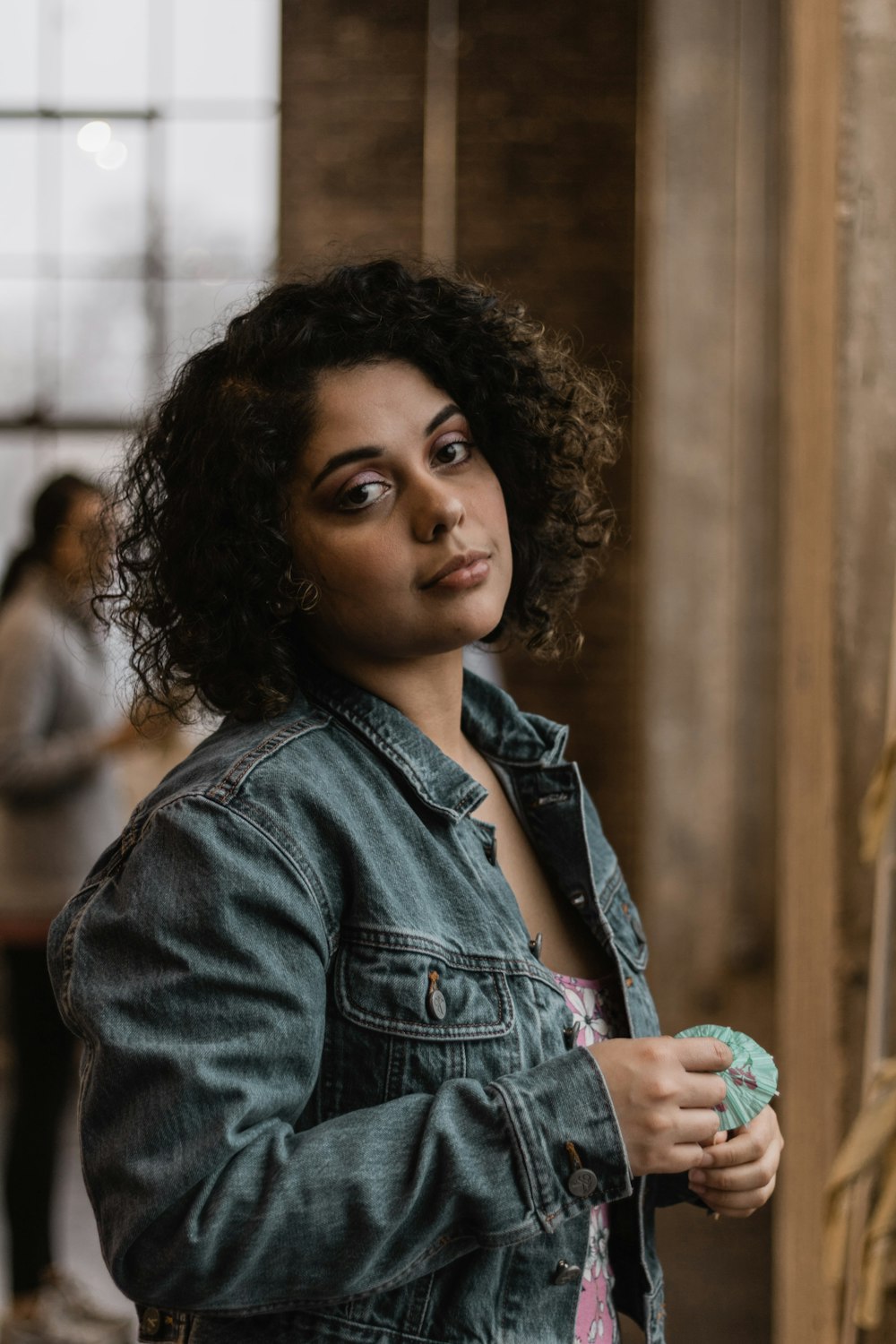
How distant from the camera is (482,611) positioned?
112cm

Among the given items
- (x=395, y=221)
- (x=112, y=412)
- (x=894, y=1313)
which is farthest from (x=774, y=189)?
(x=894, y=1313)

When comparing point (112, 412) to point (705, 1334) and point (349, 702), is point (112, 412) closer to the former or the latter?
point (705, 1334)

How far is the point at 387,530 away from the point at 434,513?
0.12 feet

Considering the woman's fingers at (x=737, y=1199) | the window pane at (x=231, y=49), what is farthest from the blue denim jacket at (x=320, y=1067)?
the window pane at (x=231, y=49)

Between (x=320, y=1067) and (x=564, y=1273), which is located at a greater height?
(x=320, y=1067)

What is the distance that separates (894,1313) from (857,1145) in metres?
0.34

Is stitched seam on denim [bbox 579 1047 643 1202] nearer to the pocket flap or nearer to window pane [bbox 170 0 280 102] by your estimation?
the pocket flap

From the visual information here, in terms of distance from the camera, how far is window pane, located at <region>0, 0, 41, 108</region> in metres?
6.51

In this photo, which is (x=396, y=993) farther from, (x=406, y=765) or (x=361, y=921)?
(x=406, y=765)

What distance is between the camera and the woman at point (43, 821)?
310 cm

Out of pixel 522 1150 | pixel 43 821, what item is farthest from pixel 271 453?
pixel 43 821

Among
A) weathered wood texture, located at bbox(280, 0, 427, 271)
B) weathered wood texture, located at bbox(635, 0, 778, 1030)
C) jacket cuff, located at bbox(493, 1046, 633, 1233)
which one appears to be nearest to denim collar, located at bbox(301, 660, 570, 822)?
jacket cuff, located at bbox(493, 1046, 633, 1233)

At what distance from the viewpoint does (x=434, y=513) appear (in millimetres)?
1100

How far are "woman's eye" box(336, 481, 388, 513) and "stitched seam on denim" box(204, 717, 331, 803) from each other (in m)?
0.16
